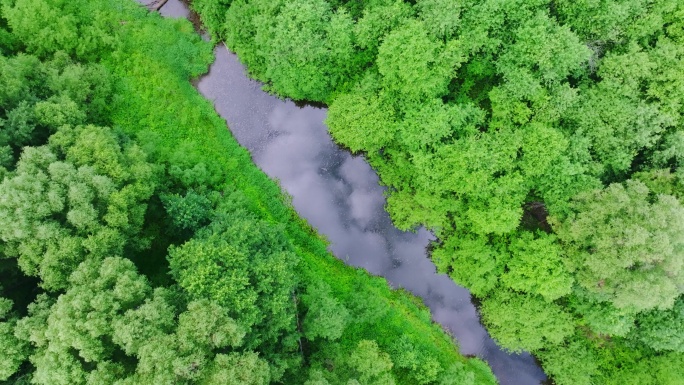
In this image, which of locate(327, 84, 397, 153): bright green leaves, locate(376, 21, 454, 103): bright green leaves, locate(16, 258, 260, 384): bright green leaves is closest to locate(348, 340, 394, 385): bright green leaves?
locate(16, 258, 260, 384): bright green leaves

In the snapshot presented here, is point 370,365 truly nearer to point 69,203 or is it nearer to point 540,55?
point 69,203

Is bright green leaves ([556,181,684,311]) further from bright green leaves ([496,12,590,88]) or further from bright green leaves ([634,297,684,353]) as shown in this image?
bright green leaves ([496,12,590,88])

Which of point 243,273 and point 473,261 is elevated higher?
point 473,261

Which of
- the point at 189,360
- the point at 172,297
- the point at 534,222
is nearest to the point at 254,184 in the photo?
the point at 172,297

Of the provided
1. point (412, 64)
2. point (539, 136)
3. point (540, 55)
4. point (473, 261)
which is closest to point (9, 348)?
point (412, 64)

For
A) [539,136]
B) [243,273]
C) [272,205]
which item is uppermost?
[539,136]

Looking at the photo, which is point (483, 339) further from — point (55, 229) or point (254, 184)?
point (55, 229)
